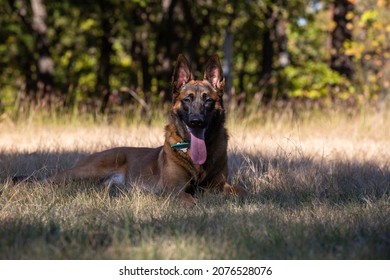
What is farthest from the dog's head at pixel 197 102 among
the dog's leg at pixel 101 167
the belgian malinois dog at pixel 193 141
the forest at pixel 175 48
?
the forest at pixel 175 48

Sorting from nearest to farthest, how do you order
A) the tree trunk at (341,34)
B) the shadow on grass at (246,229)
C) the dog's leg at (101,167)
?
the shadow on grass at (246,229), the dog's leg at (101,167), the tree trunk at (341,34)

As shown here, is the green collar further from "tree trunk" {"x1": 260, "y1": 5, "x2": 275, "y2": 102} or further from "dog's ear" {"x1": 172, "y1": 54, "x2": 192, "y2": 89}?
"tree trunk" {"x1": 260, "y1": 5, "x2": 275, "y2": 102}

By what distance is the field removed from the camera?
409cm

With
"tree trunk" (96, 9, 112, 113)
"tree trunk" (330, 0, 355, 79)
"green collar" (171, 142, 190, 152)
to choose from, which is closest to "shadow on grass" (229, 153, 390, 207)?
"green collar" (171, 142, 190, 152)

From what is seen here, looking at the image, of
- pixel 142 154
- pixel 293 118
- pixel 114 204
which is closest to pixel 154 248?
pixel 114 204

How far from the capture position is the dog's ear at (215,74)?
6738 mm

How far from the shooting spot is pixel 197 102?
6.41 meters

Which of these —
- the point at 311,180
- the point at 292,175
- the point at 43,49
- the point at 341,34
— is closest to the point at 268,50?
the point at 341,34

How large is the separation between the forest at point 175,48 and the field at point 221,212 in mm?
5232

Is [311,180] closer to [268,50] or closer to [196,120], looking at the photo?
[196,120]

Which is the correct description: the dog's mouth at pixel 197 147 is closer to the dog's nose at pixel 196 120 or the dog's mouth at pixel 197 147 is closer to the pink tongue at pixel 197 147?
the pink tongue at pixel 197 147

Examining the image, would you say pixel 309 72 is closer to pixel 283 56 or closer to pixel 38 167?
pixel 283 56

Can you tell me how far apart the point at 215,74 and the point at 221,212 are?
1.91 metres

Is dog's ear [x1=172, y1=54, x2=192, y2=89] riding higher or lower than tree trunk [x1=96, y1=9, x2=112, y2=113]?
higher
